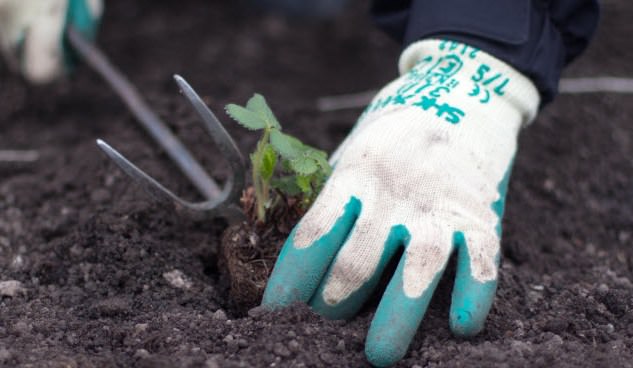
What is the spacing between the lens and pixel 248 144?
2328 mm

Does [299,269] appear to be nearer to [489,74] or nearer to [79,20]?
[489,74]

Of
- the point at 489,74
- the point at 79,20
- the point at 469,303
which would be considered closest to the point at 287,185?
the point at 469,303

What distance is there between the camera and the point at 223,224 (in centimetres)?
201

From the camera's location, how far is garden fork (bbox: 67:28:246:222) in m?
1.72

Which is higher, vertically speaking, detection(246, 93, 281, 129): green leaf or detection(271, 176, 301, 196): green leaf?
detection(246, 93, 281, 129): green leaf

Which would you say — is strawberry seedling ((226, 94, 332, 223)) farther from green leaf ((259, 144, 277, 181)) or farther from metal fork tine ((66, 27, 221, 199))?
metal fork tine ((66, 27, 221, 199))

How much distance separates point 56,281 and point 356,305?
2.42 ft

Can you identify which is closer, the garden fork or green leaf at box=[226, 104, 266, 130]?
green leaf at box=[226, 104, 266, 130]

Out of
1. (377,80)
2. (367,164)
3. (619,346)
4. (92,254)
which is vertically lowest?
(377,80)

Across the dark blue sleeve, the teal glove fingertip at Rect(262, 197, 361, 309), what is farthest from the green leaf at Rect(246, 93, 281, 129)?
the dark blue sleeve

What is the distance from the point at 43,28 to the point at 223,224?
127cm

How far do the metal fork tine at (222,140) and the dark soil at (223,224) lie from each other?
0.21 m

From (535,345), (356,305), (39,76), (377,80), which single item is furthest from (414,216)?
(39,76)

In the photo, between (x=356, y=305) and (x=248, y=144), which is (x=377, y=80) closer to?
(x=248, y=144)
